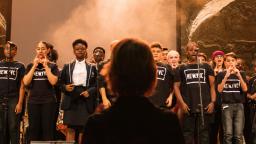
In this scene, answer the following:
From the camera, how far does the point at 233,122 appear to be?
6.66 metres

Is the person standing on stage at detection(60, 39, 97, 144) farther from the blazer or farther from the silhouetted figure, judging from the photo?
the silhouetted figure

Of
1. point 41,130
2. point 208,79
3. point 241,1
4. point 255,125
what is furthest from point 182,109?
point 241,1

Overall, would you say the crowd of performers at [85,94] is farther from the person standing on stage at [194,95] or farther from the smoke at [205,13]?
the smoke at [205,13]

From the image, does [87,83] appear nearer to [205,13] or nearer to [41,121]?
[41,121]

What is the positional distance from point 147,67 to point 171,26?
7495 millimetres

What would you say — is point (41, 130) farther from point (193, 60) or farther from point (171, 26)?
point (171, 26)

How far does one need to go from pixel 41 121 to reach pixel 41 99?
0.31 metres

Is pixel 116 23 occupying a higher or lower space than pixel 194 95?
higher

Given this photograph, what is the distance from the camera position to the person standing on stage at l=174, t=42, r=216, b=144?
6.30m

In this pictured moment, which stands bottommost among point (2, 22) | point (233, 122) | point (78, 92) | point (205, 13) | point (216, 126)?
point (216, 126)

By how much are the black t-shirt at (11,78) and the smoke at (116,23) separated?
2.57 m

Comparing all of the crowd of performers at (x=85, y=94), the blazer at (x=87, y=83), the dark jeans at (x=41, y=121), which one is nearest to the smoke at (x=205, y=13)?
the crowd of performers at (x=85, y=94)

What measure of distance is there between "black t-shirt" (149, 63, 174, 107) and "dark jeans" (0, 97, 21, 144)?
209 cm

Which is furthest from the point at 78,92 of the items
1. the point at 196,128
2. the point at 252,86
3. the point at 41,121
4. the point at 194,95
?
the point at 252,86
